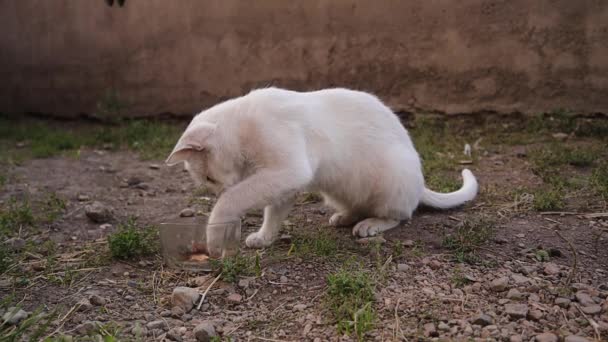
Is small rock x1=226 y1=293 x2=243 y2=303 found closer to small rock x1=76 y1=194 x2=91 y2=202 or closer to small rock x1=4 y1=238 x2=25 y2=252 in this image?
small rock x1=4 y1=238 x2=25 y2=252

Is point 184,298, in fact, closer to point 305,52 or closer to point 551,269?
point 551,269

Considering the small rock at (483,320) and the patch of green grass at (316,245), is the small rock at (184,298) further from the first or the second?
Result: the small rock at (483,320)

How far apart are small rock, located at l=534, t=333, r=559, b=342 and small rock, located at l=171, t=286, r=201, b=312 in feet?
4.77

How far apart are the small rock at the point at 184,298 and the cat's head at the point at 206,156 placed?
683 millimetres

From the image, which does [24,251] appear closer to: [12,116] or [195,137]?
[195,137]

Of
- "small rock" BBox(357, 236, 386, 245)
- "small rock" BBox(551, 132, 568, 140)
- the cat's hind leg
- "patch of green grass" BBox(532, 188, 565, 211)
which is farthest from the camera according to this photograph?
"small rock" BBox(551, 132, 568, 140)

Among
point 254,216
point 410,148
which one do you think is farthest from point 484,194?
point 254,216

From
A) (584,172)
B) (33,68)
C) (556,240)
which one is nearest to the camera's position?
(556,240)

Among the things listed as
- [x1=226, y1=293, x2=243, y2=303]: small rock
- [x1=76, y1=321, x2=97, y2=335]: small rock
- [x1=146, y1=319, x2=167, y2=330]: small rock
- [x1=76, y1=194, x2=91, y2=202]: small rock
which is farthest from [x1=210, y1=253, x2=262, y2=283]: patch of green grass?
[x1=76, y1=194, x2=91, y2=202]: small rock

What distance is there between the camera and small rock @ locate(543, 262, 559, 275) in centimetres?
270

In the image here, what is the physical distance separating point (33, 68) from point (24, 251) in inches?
237

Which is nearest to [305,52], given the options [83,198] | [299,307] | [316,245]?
[83,198]

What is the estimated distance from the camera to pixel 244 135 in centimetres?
298

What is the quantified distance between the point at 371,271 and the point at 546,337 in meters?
0.89
